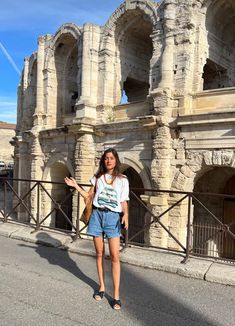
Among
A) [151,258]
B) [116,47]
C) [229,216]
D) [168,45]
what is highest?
[116,47]

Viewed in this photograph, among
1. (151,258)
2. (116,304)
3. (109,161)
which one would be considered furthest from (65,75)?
(116,304)

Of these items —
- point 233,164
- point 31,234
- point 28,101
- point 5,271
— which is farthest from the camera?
point 28,101

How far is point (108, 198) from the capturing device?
152 inches

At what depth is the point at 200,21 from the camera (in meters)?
11.2

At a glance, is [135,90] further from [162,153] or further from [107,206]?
[107,206]

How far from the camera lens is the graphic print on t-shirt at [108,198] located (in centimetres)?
386

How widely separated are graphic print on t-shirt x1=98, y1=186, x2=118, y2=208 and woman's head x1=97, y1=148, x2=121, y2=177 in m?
0.20

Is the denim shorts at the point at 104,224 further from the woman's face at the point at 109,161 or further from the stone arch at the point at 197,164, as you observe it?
the stone arch at the point at 197,164

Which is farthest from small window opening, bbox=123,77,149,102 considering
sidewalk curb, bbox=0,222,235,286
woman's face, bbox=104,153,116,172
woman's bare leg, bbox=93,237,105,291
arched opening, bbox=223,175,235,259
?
woman's bare leg, bbox=93,237,105,291

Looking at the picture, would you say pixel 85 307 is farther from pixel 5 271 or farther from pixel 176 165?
pixel 176 165

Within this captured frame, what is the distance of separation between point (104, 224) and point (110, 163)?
0.68 metres

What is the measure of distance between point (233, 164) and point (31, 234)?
240 inches

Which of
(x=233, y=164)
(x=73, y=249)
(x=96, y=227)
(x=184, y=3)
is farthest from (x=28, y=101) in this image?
(x=96, y=227)

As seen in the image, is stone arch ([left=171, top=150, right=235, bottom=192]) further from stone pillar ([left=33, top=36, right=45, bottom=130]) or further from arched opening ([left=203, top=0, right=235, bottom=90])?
stone pillar ([left=33, top=36, right=45, bottom=130])
